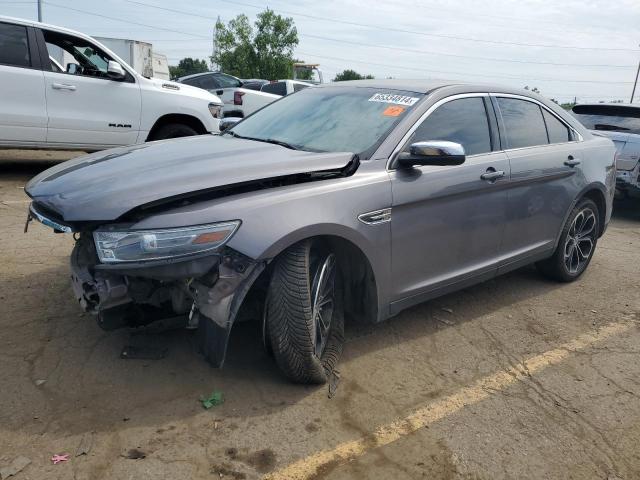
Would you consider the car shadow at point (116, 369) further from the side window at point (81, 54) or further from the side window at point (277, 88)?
the side window at point (277, 88)

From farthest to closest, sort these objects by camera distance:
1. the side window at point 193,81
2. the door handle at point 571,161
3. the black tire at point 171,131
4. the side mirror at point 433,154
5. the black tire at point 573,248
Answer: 1. the side window at point 193,81
2. the black tire at point 171,131
3. the black tire at point 573,248
4. the door handle at point 571,161
5. the side mirror at point 433,154

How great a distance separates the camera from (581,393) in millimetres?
3277

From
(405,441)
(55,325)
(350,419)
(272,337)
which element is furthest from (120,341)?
(405,441)

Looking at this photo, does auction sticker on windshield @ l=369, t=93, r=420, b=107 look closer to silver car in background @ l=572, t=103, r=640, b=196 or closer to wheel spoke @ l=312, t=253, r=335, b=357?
wheel spoke @ l=312, t=253, r=335, b=357

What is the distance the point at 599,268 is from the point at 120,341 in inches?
179

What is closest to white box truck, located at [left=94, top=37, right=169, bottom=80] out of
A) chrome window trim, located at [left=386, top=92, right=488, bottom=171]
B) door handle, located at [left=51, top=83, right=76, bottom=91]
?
door handle, located at [left=51, top=83, right=76, bottom=91]

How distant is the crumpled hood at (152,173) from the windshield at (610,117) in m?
6.79

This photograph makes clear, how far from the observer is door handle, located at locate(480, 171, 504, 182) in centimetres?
385

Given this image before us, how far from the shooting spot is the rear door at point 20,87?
22.4 ft

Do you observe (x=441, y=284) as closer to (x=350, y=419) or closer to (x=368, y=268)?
(x=368, y=268)

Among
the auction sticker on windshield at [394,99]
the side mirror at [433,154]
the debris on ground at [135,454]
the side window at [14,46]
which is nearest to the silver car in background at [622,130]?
the auction sticker on windshield at [394,99]

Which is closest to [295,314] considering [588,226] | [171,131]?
[588,226]

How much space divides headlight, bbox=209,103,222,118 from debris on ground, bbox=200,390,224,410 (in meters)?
6.04

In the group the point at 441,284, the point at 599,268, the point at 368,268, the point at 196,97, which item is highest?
the point at 196,97
